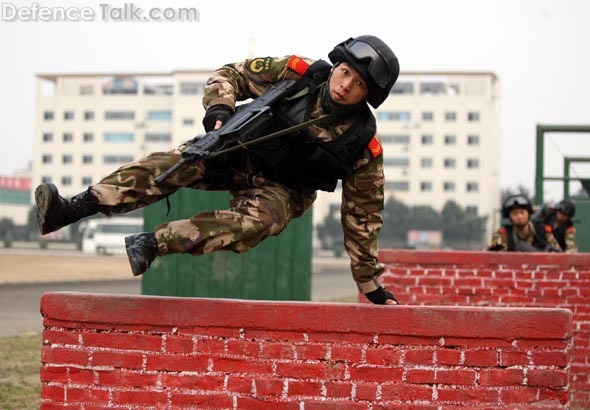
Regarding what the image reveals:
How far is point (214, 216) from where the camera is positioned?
4539 millimetres

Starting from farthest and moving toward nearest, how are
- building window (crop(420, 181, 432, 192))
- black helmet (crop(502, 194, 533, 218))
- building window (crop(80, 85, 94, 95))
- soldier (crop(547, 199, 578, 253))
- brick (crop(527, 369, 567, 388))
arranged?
building window (crop(80, 85, 94, 95))
building window (crop(420, 181, 432, 192))
soldier (crop(547, 199, 578, 253))
black helmet (crop(502, 194, 533, 218))
brick (crop(527, 369, 567, 388))

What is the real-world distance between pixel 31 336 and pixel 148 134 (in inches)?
3068

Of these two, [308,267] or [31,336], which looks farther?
[31,336]

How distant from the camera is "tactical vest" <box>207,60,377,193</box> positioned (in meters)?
4.70

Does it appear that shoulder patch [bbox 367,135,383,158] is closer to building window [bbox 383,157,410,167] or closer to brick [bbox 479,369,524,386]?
brick [bbox 479,369,524,386]

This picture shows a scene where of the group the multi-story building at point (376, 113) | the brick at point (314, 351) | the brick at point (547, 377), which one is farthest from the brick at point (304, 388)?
the multi-story building at point (376, 113)

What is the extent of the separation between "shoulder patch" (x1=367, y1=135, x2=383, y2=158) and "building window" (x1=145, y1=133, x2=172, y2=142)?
8306 centimetres

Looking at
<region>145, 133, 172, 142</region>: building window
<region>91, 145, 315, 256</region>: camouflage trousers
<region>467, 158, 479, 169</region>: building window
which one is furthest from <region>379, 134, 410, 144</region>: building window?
<region>91, 145, 315, 256</region>: camouflage trousers

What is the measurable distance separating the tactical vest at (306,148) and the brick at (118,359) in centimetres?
105

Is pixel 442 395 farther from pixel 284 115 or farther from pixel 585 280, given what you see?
pixel 585 280

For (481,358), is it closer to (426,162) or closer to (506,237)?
(506,237)

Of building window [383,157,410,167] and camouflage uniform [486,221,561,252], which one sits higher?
building window [383,157,410,167]

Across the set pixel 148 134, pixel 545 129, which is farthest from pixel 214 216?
pixel 148 134

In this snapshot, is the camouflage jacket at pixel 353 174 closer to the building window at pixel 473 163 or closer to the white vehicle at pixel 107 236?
the white vehicle at pixel 107 236
